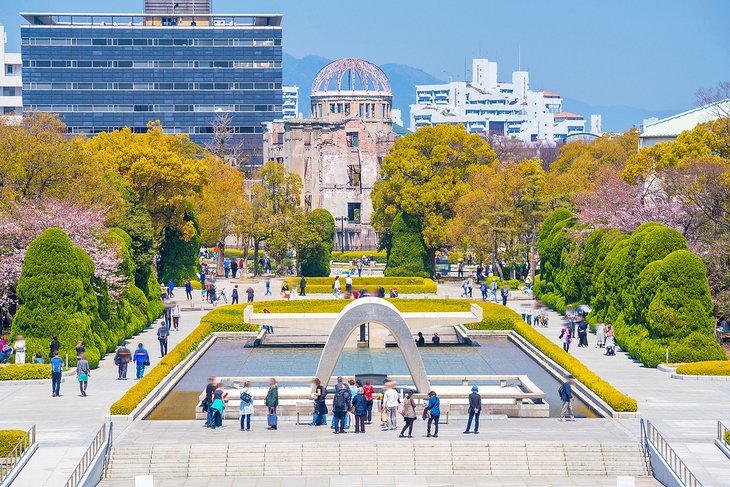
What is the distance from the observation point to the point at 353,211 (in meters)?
131

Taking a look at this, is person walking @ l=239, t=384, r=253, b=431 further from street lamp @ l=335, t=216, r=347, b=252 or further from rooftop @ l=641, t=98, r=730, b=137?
street lamp @ l=335, t=216, r=347, b=252

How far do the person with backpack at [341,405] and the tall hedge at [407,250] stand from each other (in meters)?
54.5

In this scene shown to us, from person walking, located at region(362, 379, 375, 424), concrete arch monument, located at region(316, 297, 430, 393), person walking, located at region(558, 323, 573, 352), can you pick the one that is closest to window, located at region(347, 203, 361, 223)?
person walking, located at region(558, 323, 573, 352)

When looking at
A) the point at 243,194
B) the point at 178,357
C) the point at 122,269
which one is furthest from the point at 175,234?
the point at 178,357

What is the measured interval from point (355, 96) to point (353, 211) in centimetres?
1728

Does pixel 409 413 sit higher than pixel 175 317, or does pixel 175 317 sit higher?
pixel 175 317

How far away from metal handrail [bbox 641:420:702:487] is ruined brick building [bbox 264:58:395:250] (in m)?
86.3

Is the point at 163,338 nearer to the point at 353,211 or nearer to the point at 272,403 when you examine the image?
the point at 272,403

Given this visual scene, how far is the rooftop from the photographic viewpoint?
2940 inches

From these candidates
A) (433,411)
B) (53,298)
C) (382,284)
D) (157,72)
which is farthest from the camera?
(157,72)

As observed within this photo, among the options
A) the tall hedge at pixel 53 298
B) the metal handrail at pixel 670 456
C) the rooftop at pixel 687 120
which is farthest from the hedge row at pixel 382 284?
the metal handrail at pixel 670 456

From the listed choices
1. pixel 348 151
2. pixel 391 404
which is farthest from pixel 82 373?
pixel 348 151

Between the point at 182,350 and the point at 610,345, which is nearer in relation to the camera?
the point at 182,350

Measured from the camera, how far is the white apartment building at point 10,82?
175 meters
